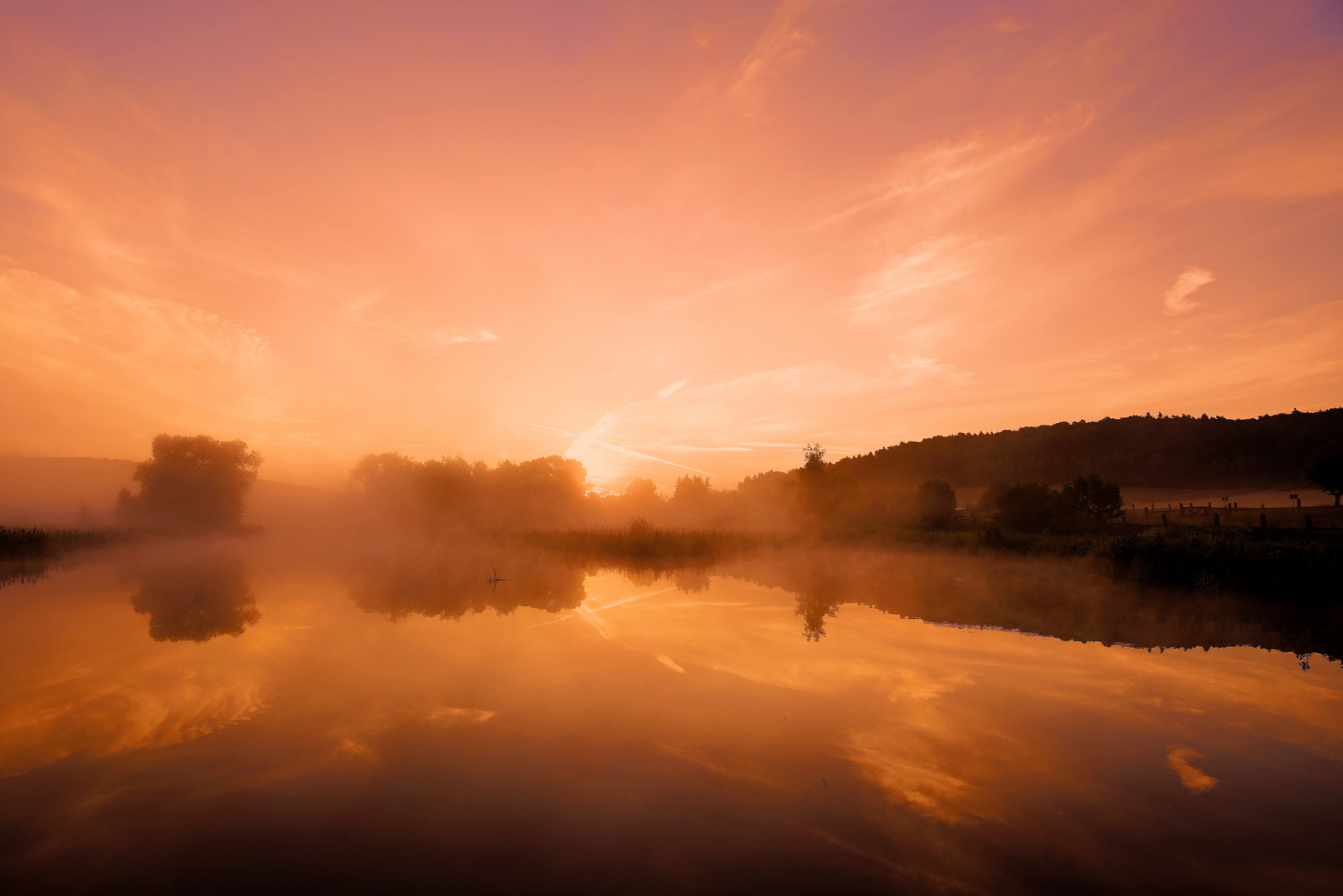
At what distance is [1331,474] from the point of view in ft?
147

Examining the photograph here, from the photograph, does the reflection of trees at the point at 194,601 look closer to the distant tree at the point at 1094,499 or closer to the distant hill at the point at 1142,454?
the distant tree at the point at 1094,499

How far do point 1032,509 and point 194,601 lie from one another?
48.8 metres

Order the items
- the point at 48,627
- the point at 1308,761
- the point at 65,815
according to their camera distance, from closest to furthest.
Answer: the point at 65,815 → the point at 1308,761 → the point at 48,627

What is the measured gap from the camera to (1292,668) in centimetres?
1164

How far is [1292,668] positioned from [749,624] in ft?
36.8

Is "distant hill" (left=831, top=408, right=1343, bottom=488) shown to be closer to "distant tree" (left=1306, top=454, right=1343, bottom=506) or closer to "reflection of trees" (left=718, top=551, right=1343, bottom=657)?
"distant tree" (left=1306, top=454, right=1343, bottom=506)

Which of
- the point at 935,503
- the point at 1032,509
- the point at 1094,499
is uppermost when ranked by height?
the point at 935,503

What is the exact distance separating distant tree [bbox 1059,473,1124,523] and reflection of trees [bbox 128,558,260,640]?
50370 millimetres

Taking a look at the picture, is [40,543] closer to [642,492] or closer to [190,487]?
[190,487]

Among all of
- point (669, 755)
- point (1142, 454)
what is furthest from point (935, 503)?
point (1142, 454)

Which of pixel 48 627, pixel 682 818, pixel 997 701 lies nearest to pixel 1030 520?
pixel 997 701

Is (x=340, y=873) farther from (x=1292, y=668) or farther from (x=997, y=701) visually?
(x=1292, y=668)

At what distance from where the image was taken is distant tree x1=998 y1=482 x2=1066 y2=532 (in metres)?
43.0

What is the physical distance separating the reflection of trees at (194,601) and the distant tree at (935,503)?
4663 cm
